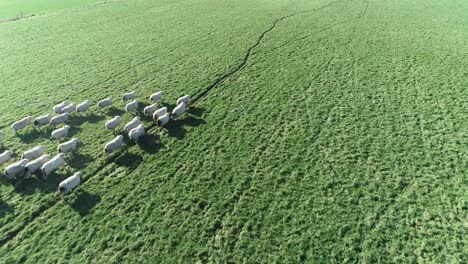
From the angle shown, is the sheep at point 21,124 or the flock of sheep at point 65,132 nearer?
the flock of sheep at point 65,132

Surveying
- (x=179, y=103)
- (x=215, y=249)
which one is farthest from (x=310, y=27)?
(x=215, y=249)

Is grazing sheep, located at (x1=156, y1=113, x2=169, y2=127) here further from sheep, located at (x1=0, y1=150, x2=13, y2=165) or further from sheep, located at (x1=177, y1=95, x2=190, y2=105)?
sheep, located at (x1=0, y1=150, x2=13, y2=165)

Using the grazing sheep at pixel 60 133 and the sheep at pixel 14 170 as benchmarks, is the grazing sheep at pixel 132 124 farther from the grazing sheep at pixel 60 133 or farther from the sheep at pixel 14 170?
the sheep at pixel 14 170

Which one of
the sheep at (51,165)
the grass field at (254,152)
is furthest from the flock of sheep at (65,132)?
the grass field at (254,152)

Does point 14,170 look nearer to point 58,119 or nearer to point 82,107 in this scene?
point 58,119

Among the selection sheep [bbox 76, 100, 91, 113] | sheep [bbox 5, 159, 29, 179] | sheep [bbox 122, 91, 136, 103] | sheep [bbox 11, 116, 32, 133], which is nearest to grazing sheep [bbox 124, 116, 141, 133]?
sheep [bbox 122, 91, 136, 103]

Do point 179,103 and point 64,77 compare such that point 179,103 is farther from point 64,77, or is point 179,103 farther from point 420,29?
point 420,29

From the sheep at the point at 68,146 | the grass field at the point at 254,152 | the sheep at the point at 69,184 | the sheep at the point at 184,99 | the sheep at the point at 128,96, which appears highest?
the sheep at the point at 128,96
